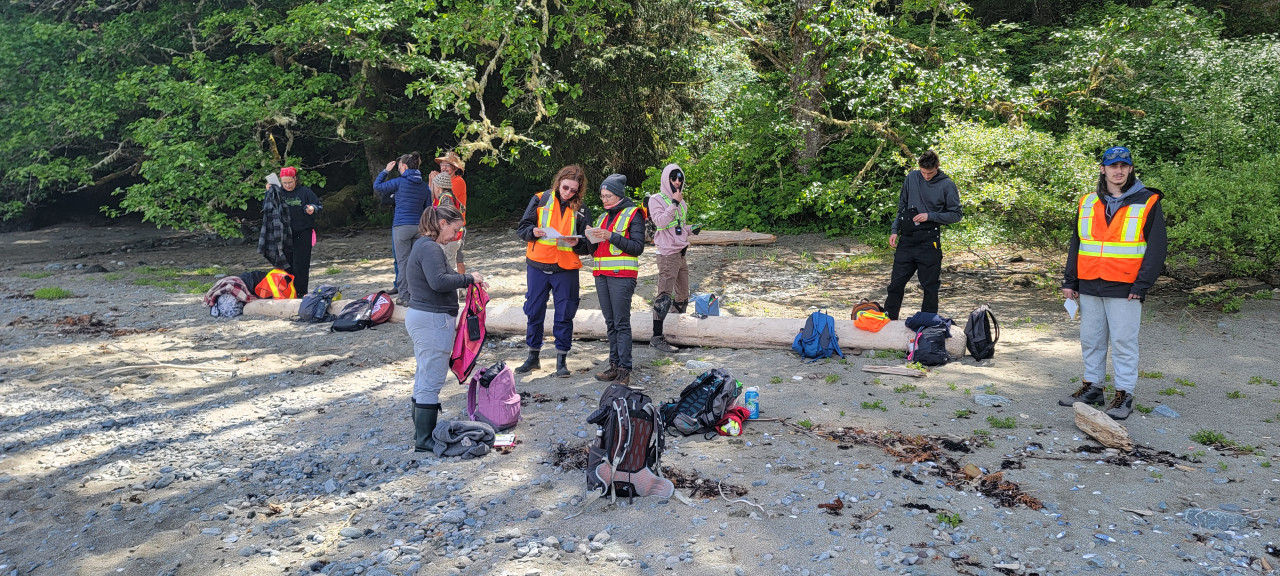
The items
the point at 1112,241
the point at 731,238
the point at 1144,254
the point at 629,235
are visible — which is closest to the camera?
the point at 1144,254

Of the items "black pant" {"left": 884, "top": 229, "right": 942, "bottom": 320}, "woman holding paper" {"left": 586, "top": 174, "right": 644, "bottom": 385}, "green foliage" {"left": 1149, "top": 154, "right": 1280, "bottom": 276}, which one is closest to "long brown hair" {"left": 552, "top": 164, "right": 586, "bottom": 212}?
"woman holding paper" {"left": 586, "top": 174, "right": 644, "bottom": 385}

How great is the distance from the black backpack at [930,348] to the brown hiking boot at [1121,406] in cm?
154

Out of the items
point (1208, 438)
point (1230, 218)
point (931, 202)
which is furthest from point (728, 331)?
point (1230, 218)

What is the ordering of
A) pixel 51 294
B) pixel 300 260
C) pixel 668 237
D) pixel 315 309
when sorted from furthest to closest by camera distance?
pixel 51 294 < pixel 300 260 < pixel 315 309 < pixel 668 237

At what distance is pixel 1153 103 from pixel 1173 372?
6.68 meters

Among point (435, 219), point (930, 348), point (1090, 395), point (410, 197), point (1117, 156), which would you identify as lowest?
point (1090, 395)

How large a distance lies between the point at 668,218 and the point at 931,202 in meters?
2.52

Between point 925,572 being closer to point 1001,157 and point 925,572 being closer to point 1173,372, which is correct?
point 1173,372

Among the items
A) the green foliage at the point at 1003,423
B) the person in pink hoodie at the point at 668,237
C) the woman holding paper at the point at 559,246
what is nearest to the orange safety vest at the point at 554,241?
the woman holding paper at the point at 559,246

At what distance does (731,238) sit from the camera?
14.6 metres

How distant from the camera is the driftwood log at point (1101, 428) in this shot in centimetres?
533

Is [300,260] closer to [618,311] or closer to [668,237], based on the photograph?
[668,237]

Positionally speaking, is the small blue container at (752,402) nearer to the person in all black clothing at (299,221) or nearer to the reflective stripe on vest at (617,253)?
the reflective stripe on vest at (617,253)

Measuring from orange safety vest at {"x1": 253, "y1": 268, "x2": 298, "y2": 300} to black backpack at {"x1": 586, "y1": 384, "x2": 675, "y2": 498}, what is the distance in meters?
7.03
